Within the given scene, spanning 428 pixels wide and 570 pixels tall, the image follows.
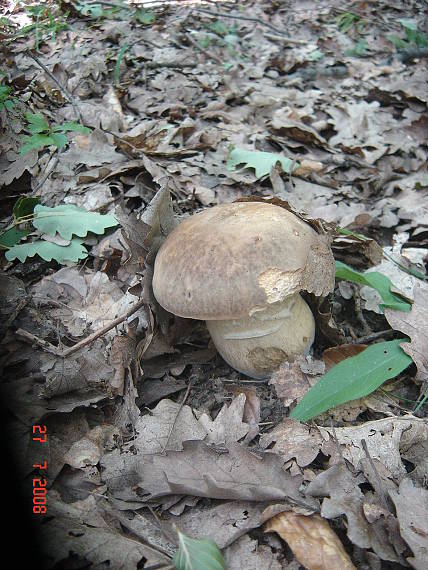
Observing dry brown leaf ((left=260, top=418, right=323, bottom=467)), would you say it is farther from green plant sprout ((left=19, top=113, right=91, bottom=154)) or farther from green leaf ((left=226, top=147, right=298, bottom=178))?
green plant sprout ((left=19, top=113, right=91, bottom=154))

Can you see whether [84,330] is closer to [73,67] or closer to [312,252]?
[312,252]

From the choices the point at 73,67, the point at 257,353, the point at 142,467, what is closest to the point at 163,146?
the point at 73,67

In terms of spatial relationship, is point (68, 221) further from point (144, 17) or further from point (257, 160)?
point (144, 17)

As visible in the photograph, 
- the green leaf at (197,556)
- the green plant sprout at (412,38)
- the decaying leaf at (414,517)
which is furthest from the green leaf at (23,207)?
the green plant sprout at (412,38)

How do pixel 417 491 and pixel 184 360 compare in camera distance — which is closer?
pixel 417 491

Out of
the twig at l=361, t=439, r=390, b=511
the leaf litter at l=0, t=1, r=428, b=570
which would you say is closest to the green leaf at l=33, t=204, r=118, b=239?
the leaf litter at l=0, t=1, r=428, b=570

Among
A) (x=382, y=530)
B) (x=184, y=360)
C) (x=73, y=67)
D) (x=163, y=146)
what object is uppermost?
(x=73, y=67)
